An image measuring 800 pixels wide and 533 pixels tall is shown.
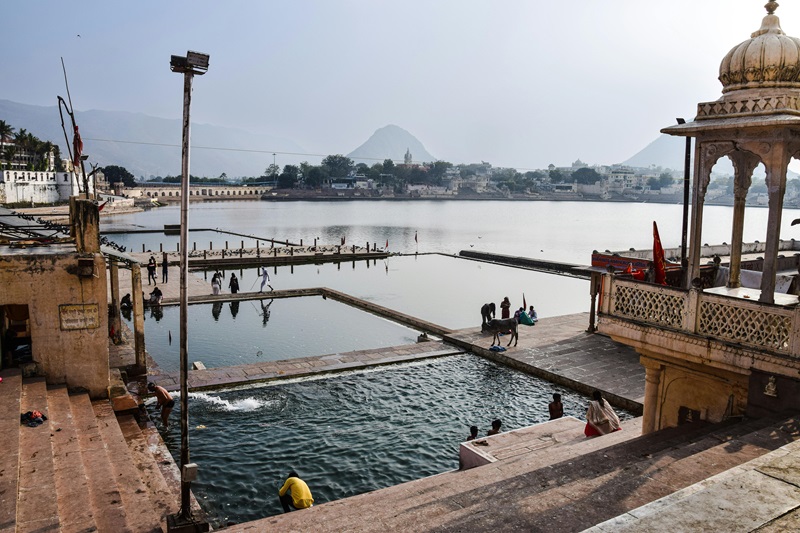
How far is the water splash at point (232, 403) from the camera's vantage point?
547 inches

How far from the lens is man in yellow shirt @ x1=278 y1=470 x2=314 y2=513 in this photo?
918 cm

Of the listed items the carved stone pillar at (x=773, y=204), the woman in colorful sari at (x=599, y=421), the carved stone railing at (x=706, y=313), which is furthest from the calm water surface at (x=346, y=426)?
the carved stone pillar at (x=773, y=204)

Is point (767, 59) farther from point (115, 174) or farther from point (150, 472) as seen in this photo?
point (115, 174)

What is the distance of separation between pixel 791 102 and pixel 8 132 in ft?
460

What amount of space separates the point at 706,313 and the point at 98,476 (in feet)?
29.3

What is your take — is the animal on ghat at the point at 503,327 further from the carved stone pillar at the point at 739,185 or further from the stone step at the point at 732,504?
the stone step at the point at 732,504

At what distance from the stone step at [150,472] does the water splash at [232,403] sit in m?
2.29

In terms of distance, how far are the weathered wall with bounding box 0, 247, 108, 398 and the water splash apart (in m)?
2.72

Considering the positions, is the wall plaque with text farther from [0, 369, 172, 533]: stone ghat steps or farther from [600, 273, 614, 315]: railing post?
[600, 273, 614, 315]: railing post

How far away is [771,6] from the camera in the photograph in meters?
9.45

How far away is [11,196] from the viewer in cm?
8375

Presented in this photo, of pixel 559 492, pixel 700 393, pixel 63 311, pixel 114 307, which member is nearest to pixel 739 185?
pixel 700 393

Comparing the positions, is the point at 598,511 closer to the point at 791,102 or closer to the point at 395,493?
the point at 395,493

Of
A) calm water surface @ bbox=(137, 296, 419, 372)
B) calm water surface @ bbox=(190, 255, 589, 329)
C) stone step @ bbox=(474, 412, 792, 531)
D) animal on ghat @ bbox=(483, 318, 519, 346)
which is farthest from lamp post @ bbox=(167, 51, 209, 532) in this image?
→ calm water surface @ bbox=(190, 255, 589, 329)
